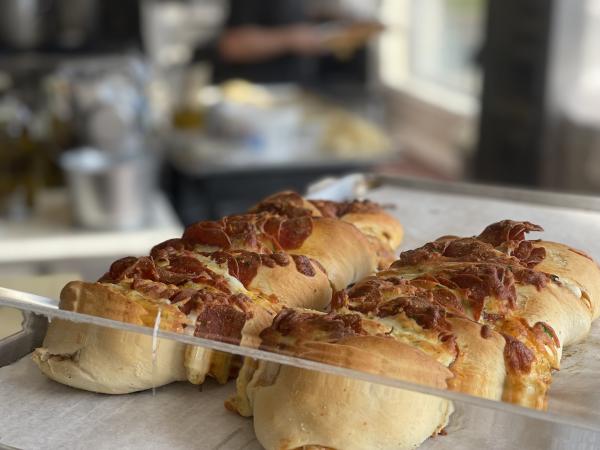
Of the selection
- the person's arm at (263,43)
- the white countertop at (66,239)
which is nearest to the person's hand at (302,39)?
the person's arm at (263,43)

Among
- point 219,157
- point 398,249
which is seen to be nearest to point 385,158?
point 219,157

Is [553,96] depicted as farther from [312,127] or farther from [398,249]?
[398,249]

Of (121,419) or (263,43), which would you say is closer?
(121,419)

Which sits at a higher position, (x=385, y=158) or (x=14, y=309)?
(x=14, y=309)

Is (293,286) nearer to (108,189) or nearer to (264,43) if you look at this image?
(108,189)

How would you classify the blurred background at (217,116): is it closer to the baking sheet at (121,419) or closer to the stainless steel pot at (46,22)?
the stainless steel pot at (46,22)

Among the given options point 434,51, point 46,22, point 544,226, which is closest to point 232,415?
point 544,226

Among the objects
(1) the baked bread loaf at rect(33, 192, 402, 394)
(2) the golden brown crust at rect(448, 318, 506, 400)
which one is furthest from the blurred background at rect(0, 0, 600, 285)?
(2) the golden brown crust at rect(448, 318, 506, 400)
